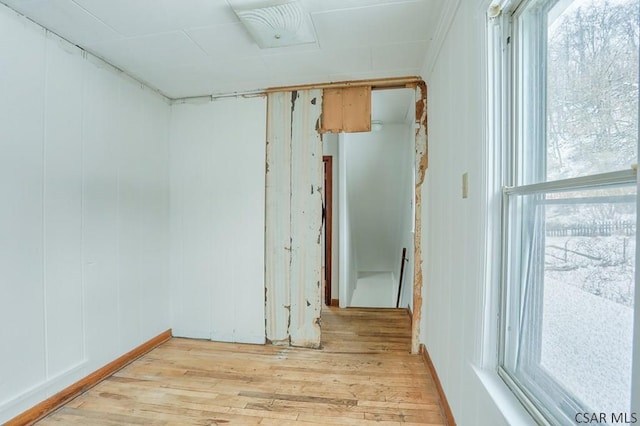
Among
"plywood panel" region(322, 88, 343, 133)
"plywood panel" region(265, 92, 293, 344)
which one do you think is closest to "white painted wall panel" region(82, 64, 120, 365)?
"plywood panel" region(265, 92, 293, 344)

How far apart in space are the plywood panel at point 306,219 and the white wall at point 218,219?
0.32 m

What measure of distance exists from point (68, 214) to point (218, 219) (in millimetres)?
1083

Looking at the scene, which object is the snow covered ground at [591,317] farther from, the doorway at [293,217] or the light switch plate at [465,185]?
the doorway at [293,217]

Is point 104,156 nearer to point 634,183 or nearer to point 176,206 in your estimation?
point 176,206

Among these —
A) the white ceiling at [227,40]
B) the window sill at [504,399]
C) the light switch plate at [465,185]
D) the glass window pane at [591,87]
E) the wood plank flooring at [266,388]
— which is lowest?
the wood plank flooring at [266,388]

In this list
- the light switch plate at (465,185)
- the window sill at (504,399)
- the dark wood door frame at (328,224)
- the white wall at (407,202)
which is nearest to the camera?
the window sill at (504,399)

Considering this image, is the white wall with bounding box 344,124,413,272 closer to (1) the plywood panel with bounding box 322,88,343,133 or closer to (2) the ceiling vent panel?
(1) the plywood panel with bounding box 322,88,343,133

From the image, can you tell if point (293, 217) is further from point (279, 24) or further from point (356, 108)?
point (279, 24)

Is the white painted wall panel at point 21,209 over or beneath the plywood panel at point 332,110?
beneath

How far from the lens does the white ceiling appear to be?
1.55 metres

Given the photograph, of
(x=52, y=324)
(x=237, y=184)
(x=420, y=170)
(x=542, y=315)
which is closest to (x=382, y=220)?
(x=420, y=170)

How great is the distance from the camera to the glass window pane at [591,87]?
0.62 metres

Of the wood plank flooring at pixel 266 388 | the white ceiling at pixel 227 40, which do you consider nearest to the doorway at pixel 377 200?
the white ceiling at pixel 227 40

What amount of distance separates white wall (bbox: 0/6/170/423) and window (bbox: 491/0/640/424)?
2450 millimetres
